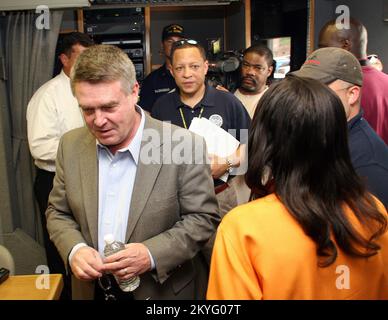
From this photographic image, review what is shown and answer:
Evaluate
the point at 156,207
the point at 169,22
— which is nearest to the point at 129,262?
the point at 156,207

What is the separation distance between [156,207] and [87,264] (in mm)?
272

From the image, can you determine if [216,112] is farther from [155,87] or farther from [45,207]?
[45,207]

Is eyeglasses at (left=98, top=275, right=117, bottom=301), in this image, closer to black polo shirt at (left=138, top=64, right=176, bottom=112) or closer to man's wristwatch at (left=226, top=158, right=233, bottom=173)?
man's wristwatch at (left=226, top=158, right=233, bottom=173)

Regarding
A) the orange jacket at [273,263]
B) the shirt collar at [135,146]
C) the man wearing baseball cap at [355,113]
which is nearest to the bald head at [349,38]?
the man wearing baseball cap at [355,113]

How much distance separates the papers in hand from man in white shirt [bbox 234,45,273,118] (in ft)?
2.82

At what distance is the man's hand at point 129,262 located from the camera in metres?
1.15

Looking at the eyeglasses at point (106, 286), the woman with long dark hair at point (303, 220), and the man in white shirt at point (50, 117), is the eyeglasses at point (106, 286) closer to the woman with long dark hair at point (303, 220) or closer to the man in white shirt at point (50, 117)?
the woman with long dark hair at point (303, 220)

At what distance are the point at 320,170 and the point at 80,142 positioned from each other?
860mm

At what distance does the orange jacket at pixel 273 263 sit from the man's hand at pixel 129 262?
36 centimetres

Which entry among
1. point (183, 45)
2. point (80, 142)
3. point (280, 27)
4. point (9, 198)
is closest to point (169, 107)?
point (183, 45)

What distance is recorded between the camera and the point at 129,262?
117cm

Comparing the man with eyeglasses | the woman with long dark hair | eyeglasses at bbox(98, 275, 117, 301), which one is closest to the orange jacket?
the woman with long dark hair

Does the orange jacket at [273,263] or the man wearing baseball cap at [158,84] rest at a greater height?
the man wearing baseball cap at [158,84]
